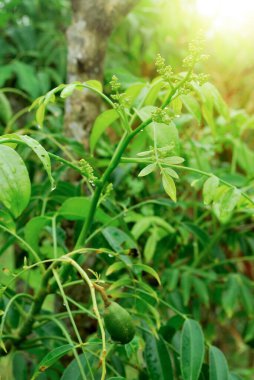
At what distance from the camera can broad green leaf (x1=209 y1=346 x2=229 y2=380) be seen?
2.84 ft

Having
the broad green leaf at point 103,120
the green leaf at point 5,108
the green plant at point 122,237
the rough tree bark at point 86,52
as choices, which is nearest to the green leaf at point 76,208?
the green plant at point 122,237

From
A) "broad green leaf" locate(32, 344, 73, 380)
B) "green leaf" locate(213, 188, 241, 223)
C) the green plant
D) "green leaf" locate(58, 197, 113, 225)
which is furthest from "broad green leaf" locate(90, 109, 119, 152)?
"broad green leaf" locate(32, 344, 73, 380)

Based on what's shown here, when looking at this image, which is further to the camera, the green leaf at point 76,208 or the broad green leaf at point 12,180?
the green leaf at point 76,208

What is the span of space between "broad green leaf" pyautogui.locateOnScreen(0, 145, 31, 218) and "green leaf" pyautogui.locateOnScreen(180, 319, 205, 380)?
362 millimetres

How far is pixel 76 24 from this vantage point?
1302mm

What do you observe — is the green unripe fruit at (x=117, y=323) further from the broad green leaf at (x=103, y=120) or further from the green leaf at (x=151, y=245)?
the green leaf at (x=151, y=245)

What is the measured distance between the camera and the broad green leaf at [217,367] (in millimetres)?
864

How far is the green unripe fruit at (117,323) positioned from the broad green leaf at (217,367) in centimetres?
21

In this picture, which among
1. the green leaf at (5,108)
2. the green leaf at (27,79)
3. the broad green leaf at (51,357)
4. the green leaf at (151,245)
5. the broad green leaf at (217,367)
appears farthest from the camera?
the green leaf at (27,79)

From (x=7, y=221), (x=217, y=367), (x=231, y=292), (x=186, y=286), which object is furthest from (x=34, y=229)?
(x=231, y=292)

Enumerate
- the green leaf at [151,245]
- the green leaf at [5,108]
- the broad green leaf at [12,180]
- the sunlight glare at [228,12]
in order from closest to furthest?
the broad green leaf at [12,180] → the green leaf at [151,245] → the green leaf at [5,108] → the sunlight glare at [228,12]

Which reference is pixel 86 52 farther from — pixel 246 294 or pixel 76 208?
pixel 246 294

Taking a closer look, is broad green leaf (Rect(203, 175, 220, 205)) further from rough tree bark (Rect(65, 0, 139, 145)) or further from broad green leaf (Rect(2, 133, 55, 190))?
rough tree bark (Rect(65, 0, 139, 145))

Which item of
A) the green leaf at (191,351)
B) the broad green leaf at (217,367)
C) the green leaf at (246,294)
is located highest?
the green leaf at (191,351)
